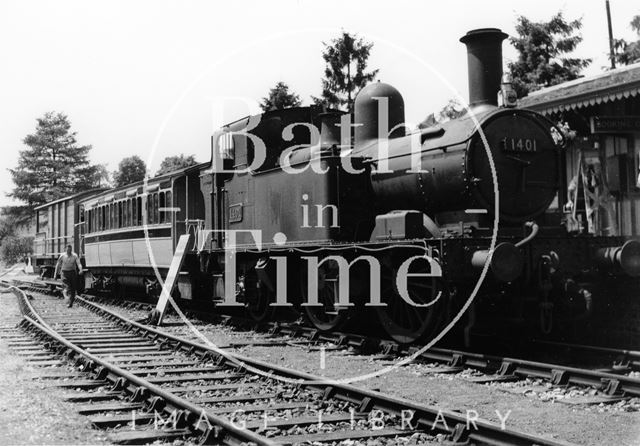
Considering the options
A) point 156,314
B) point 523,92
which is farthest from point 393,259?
→ point 523,92

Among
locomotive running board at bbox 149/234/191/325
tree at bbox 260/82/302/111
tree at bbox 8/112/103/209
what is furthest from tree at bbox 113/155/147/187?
locomotive running board at bbox 149/234/191/325

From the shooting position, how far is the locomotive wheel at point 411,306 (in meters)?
8.34

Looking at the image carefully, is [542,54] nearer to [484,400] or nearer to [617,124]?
[617,124]

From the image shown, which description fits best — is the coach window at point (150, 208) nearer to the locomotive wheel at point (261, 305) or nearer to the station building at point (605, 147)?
the locomotive wheel at point (261, 305)

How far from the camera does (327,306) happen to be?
1036cm

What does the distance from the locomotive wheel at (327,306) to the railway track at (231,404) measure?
1.88 metres

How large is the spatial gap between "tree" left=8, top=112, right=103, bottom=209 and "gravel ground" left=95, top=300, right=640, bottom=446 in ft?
176

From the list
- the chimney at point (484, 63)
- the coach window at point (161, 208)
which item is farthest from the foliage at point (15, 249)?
the chimney at point (484, 63)

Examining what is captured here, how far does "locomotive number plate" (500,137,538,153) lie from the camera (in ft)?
26.7

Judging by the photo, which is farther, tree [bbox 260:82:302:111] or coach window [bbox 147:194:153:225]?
tree [bbox 260:82:302:111]

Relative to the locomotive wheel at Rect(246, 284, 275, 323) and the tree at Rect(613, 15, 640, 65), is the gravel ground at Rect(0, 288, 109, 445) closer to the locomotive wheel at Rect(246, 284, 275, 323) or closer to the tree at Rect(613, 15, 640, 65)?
the locomotive wheel at Rect(246, 284, 275, 323)

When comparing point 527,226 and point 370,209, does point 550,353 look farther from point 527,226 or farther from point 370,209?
point 370,209

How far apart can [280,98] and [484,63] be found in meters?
26.2

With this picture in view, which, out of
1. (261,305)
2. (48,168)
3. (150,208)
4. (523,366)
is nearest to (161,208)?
(150,208)
